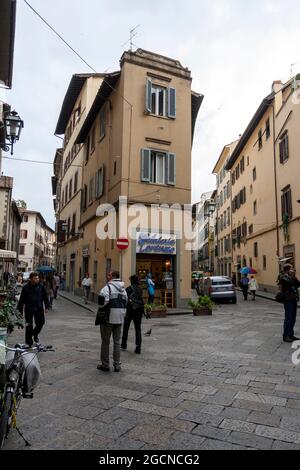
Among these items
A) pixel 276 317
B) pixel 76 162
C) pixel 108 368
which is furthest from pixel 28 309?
pixel 76 162

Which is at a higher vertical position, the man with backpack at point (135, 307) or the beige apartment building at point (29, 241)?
the beige apartment building at point (29, 241)

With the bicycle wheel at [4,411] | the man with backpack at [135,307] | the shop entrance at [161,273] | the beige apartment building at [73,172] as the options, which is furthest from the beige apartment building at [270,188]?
the bicycle wheel at [4,411]

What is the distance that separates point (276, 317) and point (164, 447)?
38.8ft

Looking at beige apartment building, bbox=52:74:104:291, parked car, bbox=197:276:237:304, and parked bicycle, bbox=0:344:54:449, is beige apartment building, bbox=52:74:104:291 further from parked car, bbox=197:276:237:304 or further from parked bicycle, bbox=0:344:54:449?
parked bicycle, bbox=0:344:54:449

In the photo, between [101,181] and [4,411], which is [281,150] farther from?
[4,411]

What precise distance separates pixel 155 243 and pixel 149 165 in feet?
11.6

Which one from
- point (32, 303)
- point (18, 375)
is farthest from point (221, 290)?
point (18, 375)

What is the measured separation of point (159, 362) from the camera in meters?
7.18

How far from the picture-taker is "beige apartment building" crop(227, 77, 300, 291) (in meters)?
23.2

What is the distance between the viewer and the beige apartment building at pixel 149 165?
1686 centimetres

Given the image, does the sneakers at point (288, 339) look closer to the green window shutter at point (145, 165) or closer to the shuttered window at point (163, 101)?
the green window shutter at point (145, 165)

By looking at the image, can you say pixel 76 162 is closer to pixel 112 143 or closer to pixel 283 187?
pixel 112 143

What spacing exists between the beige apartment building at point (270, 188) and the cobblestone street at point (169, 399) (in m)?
16.1
